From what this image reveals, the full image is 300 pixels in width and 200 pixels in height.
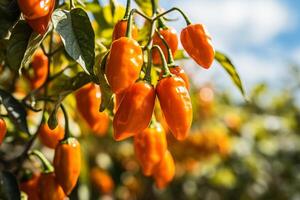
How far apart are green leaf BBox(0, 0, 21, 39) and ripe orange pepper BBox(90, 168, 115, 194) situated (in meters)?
2.90

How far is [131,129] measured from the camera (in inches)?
51.5

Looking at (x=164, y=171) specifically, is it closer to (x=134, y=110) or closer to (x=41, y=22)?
(x=134, y=110)

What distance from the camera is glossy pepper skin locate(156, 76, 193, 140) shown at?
4.36 ft

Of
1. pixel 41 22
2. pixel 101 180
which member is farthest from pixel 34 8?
pixel 101 180

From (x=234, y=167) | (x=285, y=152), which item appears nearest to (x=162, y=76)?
(x=234, y=167)

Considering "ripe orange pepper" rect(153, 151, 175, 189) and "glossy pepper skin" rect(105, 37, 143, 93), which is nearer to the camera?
"glossy pepper skin" rect(105, 37, 143, 93)

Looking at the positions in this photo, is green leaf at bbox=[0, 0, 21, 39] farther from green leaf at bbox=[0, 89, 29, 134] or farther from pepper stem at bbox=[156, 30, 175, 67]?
pepper stem at bbox=[156, 30, 175, 67]

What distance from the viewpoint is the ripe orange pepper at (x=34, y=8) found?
1.25 metres

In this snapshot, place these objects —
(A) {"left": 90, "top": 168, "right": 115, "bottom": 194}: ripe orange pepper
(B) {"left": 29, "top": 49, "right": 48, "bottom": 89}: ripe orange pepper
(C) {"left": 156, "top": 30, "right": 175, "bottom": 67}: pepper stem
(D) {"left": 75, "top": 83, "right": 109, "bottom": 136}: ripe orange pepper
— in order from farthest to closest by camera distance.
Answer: (A) {"left": 90, "top": 168, "right": 115, "bottom": 194}: ripe orange pepper, (B) {"left": 29, "top": 49, "right": 48, "bottom": 89}: ripe orange pepper, (D) {"left": 75, "top": 83, "right": 109, "bottom": 136}: ripe orange pepper, (C) {"left": 156, "top": 30, "right": 175, "bottom": 67}: pepper stem

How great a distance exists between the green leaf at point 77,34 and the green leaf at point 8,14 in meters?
0.09

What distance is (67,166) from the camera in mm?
1529

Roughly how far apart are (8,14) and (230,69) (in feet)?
2.10

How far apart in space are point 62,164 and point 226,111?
3994 mm

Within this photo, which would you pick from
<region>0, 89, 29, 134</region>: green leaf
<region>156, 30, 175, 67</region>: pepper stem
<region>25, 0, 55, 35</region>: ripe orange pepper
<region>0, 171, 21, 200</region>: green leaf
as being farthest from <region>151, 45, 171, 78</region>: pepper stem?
<region>0, 171, 21, 200</region>: green leaf
